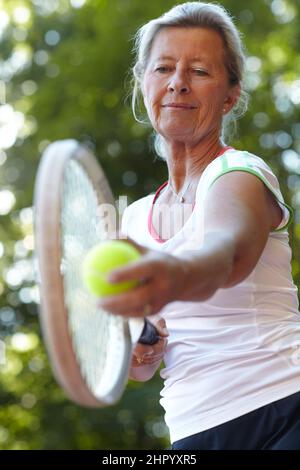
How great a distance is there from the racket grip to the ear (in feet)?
2.45

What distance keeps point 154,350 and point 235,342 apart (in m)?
0.25

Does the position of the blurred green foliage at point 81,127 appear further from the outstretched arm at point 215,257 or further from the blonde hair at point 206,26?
the outstretched arm at point 215,257

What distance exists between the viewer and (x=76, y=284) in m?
2.04

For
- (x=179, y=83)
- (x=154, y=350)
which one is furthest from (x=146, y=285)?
(x=179, y=83)

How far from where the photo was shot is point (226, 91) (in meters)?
2.71

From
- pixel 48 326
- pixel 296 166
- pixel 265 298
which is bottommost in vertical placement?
pixel 296 166

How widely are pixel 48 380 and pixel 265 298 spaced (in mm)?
12193

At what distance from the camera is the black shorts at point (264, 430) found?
2.21 m

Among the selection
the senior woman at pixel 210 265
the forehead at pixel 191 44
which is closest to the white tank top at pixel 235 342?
the senior woman at pixel 210 265

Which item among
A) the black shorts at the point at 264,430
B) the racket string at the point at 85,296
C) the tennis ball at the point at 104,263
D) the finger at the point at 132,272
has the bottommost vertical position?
the black shorts at the point at 264,430

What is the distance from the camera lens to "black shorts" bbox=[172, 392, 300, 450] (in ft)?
7.26

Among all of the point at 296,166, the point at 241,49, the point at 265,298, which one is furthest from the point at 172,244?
the point at 296,166

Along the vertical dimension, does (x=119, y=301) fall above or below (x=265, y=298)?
above
